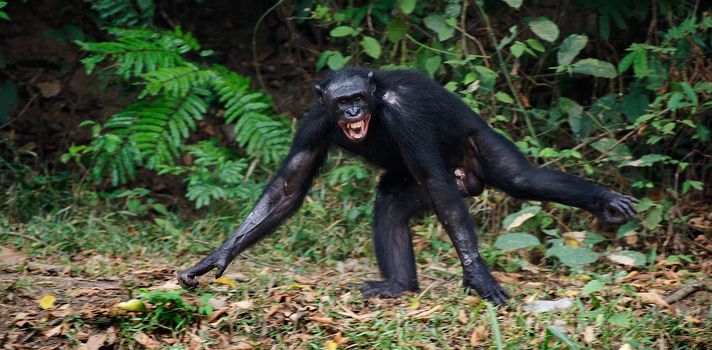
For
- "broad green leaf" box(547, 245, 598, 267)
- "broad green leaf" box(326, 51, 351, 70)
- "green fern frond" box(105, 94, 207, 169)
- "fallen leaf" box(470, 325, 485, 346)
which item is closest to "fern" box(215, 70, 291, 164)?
"green fern frond" box(105, 94, 207, 169)

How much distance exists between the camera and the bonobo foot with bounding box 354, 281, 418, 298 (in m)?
8.74

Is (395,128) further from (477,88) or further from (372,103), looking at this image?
(477,88)

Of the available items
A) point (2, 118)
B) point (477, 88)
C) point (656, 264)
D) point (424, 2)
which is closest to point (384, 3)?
point (424, 2)

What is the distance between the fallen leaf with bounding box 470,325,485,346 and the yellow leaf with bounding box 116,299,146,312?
2.81 meters

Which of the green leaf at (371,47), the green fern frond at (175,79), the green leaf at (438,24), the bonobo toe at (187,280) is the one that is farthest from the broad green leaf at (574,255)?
the green fern frond at (175,79)

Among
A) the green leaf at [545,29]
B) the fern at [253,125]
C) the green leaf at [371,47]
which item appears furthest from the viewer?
the fern at [253,125]

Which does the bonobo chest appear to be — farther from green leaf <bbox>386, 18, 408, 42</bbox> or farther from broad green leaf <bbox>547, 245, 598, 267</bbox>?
green leaf <bbox>386, 18, 408, 42</bbox>

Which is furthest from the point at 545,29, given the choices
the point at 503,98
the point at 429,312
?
the point at 429,312

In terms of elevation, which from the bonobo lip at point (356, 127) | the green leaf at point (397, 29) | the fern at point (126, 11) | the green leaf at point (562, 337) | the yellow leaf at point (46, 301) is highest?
the fern at point (126, 11)

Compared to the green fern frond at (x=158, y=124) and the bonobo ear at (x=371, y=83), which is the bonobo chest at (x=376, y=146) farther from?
the green fern frond at (x=158, y=124)

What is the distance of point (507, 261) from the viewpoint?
399 inches

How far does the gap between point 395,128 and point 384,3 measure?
3990mm

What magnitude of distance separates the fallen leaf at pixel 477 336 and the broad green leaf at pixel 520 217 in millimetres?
2394

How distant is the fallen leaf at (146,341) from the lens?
24.7 feet
